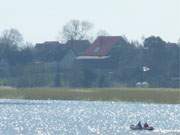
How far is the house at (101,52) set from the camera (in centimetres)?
16612

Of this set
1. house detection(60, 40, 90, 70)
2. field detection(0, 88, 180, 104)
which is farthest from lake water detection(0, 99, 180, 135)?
house detection(60, 40, 90, 70)

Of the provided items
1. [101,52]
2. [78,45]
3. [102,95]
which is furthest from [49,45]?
[102,95]

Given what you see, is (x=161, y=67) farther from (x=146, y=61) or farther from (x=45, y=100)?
(x=45, y=100)

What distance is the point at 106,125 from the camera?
79250 millimetres

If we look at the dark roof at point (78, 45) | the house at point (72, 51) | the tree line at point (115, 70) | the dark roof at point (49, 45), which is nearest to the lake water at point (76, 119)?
the tree line at point (115, 70)

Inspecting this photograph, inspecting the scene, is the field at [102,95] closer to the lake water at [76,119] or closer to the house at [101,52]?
the lake water at [76,119]

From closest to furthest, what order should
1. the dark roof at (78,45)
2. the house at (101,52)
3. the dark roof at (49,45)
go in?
the house at (101,52) < the dark roof at (78,45) < the dark roof at (49,45)

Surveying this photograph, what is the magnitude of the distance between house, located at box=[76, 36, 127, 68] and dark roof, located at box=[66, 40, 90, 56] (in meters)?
1.53

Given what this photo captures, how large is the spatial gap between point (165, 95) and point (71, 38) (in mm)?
70296

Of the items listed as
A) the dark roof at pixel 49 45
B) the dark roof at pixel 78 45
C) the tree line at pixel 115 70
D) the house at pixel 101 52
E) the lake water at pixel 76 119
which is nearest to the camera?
the lake water at pixel 76 119

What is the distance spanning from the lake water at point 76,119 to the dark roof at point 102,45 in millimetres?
42666

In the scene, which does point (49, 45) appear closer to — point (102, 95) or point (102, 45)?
point (102, 45)

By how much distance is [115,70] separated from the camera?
6294 inches

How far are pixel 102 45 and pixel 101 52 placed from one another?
343 centimetres
